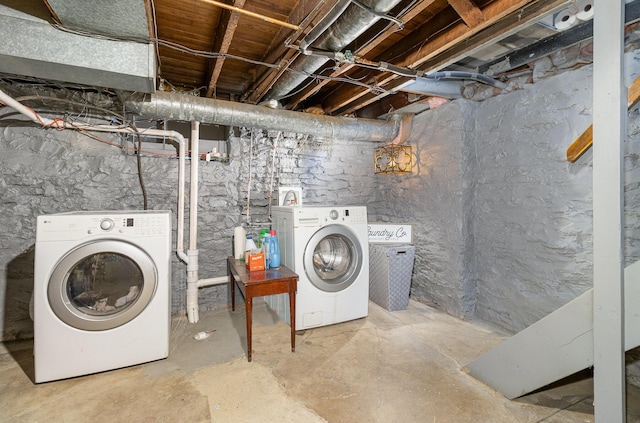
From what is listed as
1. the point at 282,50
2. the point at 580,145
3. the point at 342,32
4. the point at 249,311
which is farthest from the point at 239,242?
the point at 580,145

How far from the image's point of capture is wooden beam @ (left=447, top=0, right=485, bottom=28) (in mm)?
1621

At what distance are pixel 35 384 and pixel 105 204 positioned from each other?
1512mm

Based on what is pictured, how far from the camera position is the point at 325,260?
121 inches

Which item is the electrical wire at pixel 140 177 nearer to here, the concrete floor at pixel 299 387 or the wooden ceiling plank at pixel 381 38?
the concrete floor at pixel 299 387

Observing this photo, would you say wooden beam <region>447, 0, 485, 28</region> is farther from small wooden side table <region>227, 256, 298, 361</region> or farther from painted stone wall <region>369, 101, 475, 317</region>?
small wooden side table <region>227, 256, 298, 361</region>

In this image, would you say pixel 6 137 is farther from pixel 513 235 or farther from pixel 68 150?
pixel 513 235

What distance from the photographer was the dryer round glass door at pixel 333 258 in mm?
2670

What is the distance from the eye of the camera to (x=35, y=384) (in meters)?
1.95

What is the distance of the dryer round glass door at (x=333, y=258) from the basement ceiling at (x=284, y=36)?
1.36 metres

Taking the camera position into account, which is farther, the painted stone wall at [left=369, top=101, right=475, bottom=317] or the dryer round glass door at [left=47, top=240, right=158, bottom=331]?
the painted stone wall at [left=369, top=101, right=475, bottom=317]

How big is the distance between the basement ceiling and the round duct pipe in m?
0.26

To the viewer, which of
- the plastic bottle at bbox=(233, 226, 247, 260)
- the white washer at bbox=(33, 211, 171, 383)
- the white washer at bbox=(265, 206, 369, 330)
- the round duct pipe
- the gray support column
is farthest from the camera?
the plastic bottle at bbox=(233, 226, 247, 260)

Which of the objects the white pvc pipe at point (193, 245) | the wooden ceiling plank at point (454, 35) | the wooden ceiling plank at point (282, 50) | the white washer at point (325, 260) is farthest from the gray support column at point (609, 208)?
the white pvc pipe at point (193, 245)

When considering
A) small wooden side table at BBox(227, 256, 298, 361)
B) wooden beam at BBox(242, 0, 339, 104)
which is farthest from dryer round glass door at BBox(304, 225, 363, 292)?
wooden beam at BBox(242, 0, 339, 104)
